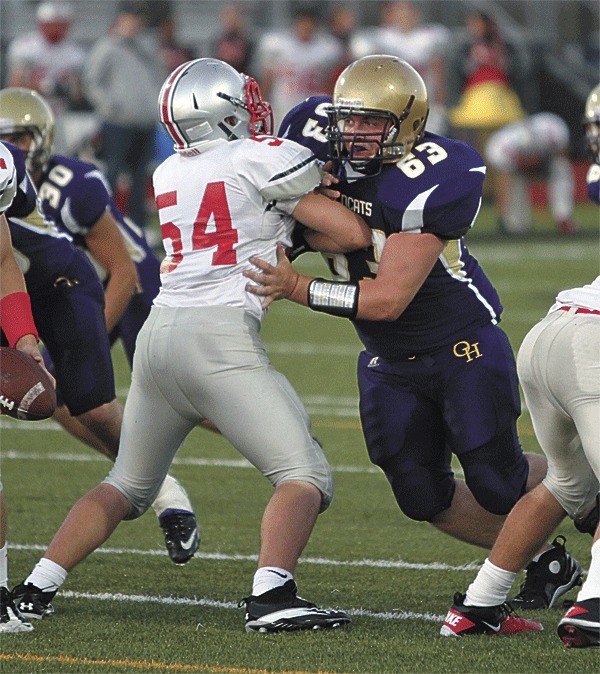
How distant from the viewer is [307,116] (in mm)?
4234

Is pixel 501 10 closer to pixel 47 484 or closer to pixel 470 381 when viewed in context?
pixel 47 484


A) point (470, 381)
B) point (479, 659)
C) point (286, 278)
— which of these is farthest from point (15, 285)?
point (479, 659)

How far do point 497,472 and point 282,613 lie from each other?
74 centimetres

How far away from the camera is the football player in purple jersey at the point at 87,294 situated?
501 cm

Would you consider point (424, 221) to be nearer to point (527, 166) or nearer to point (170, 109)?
point (170, 109)

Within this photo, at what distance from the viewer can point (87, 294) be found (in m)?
5.12

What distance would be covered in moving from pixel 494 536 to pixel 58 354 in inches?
64.6

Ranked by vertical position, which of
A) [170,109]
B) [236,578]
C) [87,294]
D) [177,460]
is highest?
[170,109]

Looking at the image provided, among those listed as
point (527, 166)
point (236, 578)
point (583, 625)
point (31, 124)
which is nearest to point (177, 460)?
point (31, 124)

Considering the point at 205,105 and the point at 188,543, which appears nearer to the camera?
the point at 205,105

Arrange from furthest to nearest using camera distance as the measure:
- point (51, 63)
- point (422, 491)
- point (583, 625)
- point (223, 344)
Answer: point (51, 63) < point (422, 491) < point (223, 344) < point (583, 625)

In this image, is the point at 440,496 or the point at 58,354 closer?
the point at 440,496

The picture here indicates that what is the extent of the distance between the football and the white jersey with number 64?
0.39m

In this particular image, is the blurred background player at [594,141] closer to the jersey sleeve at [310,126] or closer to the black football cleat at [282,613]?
the jersey sleeve at [310,126]
